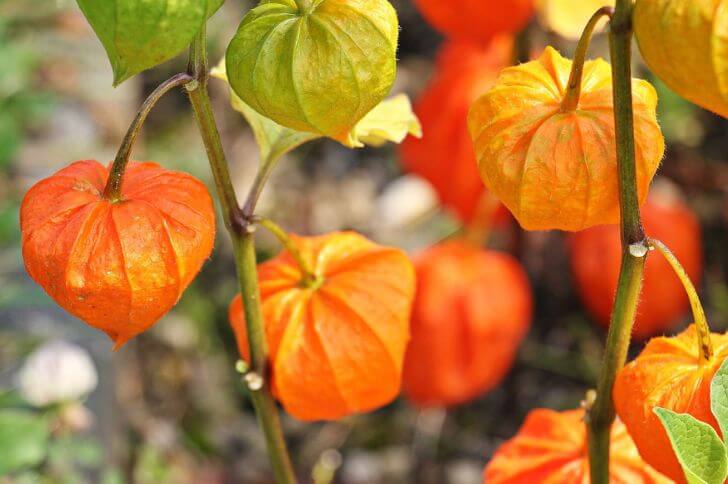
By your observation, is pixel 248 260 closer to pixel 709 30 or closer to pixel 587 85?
pixel 587 85

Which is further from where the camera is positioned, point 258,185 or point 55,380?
point 55,380

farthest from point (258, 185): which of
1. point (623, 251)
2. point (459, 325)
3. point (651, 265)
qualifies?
point (651, 265)

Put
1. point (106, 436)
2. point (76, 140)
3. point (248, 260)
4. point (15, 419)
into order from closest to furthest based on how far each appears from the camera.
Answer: point (248, 260), point (15, 419), point (106, 436), point (76, 140)

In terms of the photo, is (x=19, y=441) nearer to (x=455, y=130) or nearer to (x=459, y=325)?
(x=459, y=325)

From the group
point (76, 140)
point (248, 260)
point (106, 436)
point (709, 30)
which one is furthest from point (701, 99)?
point (76, 140)

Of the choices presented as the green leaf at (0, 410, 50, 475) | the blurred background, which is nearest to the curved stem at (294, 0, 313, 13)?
the green leaf at (0, 410, 50, 475)

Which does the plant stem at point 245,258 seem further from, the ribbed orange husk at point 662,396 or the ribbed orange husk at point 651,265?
the ribbed orange husk at point 651,265
